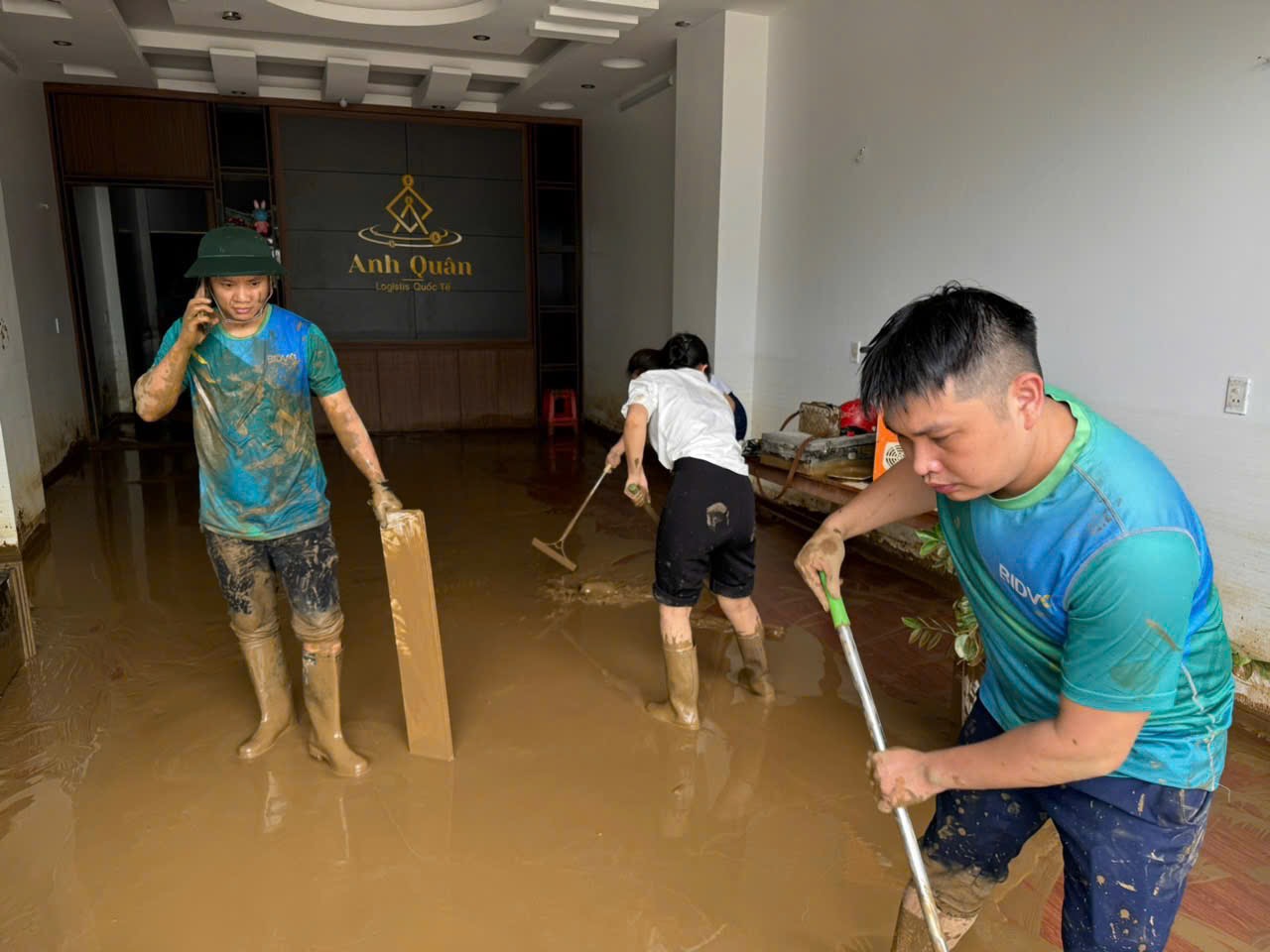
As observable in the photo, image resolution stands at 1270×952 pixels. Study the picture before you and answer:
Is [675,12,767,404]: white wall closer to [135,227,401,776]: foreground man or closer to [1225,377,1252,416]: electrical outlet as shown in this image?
[1225,377,1252,416]: electrical outlet

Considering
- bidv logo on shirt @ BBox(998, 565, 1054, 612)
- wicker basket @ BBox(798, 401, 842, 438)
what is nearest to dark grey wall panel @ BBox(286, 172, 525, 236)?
wicker basket @ BBox(798, 401, 842, 438)

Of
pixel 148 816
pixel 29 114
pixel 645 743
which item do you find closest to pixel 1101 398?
pixel 645 743

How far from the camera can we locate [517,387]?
8.33m

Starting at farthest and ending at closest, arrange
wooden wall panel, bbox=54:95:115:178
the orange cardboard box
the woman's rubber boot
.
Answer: wooden wall panel, bbox=54:95:115:178
the orange cardboard box
the woman's rubber boot

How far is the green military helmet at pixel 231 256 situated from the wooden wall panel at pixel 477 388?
599 cm

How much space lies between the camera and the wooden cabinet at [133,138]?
6766 mm

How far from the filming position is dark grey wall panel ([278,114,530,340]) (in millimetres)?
7406

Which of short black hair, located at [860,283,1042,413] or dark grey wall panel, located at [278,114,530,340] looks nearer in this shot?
short black hair, located at [860,283,1042,413]

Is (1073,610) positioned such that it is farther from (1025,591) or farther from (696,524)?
(696,524)

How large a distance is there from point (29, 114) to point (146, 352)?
2.97m

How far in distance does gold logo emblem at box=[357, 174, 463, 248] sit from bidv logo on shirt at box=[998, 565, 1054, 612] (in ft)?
24.3

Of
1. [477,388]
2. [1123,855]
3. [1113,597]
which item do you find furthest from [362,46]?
[1123,855]

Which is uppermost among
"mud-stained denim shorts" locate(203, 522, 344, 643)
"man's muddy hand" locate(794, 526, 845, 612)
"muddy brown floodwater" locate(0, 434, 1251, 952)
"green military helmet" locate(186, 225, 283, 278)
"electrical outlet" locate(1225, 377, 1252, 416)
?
"green military helmet" locate(186, 225, 283, 278)

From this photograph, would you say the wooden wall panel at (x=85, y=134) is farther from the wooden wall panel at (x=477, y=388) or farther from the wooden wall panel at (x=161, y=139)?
the wooden wall panel at (x=477, y=388)
